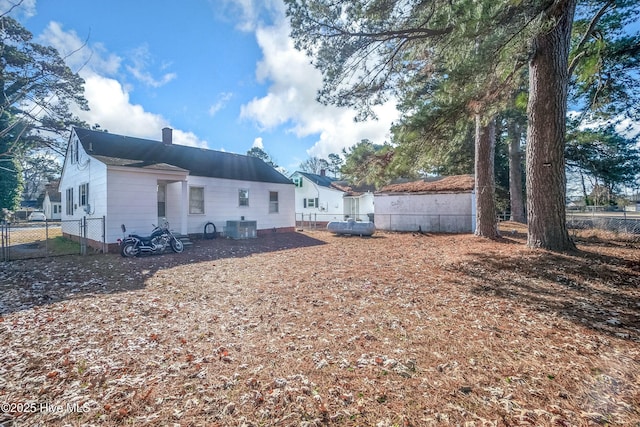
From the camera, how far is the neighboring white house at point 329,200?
87.0 feet

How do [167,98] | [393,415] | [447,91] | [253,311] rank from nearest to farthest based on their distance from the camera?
[393,415], [253,311], [447,91], [167,98]

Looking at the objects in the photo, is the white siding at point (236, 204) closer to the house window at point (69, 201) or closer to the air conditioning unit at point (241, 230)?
the air conditioning unit at point (241, 230)

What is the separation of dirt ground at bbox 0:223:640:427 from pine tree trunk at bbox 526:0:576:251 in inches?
42.0

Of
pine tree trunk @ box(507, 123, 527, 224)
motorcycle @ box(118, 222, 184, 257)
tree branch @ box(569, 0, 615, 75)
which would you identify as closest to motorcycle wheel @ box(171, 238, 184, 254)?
motorcycle @ box(118, 222, 184, 257)

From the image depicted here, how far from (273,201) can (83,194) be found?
9.33 m

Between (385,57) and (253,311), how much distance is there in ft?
28.0

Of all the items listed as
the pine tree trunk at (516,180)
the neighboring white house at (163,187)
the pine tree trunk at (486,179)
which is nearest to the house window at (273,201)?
the neighboring white house at (163,187)

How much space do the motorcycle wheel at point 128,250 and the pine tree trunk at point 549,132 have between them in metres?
12.9

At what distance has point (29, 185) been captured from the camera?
52500 millimetres

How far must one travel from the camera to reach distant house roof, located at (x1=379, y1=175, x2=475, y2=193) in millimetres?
16844

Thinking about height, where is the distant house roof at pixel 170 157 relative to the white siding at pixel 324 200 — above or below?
above

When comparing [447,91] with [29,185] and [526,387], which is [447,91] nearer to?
[526,387]

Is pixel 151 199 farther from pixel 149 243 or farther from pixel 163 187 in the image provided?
pixel 149 243

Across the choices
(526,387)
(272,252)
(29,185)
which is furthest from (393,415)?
(29,185)
